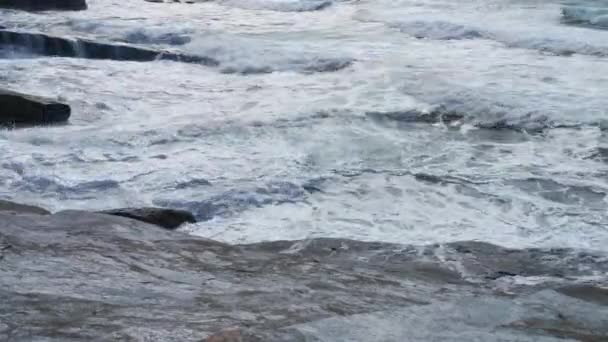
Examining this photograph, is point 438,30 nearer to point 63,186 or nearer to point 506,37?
point 506,37

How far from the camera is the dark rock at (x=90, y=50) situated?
40.9 ft

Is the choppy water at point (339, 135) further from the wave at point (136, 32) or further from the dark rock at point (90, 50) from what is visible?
the dark rock at point (90, 50)

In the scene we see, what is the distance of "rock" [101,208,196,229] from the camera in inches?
199

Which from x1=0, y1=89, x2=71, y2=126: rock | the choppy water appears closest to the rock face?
the choppy water

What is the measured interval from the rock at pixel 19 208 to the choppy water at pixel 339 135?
1.12 feet

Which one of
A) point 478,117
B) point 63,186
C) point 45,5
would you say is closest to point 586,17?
point 478,117

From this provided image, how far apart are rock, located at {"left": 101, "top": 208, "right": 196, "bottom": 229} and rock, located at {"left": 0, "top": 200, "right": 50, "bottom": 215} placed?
34 cm

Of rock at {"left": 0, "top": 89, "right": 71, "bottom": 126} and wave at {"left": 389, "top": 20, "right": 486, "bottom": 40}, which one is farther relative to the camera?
wave at {"left": 389, "top": 20, "right": 486, "bottom": 40}

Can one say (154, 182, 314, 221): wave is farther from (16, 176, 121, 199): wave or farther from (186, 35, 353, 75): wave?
(186, 35, 353, 75): wave

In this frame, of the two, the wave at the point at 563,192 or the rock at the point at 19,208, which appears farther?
the wave at the point at 563,192

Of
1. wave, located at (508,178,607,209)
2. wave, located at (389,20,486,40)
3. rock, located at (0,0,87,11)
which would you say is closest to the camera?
wave, located at (508,178,607,209)

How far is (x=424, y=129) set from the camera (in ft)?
26.5

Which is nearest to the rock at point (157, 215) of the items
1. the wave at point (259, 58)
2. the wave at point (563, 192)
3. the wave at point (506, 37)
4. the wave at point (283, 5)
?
the wave at point (563, 192)

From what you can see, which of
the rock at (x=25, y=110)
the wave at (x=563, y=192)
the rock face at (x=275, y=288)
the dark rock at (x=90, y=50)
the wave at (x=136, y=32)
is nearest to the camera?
the rock face at (x=275, y=288)
